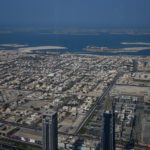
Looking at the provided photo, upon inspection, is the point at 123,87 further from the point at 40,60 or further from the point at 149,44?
the point at 149,44

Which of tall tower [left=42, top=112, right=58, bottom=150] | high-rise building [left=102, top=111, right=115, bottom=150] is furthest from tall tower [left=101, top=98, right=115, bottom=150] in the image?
tall tower [left=42, top=112, right=58, bottom=150]

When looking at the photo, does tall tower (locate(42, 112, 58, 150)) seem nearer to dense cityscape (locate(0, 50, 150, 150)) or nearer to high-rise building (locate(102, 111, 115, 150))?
dense cityscape (locate(0, 50, 150, 150))

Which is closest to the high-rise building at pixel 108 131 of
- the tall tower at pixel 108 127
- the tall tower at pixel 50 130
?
the tall tower at pixel 108 127

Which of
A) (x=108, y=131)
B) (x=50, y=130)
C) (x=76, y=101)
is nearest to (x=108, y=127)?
(x=108, y=131)

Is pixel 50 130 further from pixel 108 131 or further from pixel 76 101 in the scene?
pixel 76 101

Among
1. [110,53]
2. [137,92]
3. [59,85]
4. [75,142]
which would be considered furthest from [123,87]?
[110,53]

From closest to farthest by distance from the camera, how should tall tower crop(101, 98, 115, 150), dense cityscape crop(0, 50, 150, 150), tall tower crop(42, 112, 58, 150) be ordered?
1. tall tower crop(101, 98, 115, 150)
2. tall tower crop(42, 112, 58, 150)
3. dense cityscape crop(0, 50, 150, 150)

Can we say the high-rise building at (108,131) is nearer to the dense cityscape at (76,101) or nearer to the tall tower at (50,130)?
the dense cityscape at (76,101)
